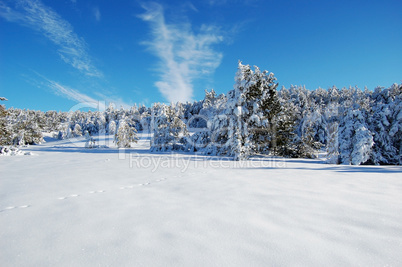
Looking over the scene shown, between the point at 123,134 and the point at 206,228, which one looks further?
the point at 123,134

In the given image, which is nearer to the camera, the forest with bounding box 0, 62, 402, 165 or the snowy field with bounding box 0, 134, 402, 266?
the snowy field with bounding box 0, 134, 402, 266

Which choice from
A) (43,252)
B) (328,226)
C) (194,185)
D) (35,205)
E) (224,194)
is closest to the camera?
(43,252)

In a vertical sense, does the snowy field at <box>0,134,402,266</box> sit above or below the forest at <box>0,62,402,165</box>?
below

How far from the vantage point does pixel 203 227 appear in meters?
2.75

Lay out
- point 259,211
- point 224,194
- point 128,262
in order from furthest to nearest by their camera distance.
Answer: point 224,194, point 259,211, point 128,262

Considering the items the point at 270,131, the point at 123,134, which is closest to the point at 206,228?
the point at 270,131

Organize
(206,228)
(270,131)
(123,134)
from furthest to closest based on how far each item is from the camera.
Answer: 1. (123,134)
2. (270,131)
3. (206,228)

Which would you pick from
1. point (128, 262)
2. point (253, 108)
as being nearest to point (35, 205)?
point (128, 262)

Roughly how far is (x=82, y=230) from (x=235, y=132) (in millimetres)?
13808

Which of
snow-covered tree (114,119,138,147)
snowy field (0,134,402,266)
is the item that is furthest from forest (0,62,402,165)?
snowy field (0,134,402,266)

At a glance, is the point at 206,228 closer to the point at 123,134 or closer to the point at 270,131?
the point at 270,131

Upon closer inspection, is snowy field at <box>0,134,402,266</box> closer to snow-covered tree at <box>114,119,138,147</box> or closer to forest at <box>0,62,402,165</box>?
forest at <box>0,62,402,165</box>

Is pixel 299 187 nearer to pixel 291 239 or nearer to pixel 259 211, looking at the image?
pixel 259 211

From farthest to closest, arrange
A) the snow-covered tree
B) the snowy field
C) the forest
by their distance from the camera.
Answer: the snow-covered tree < the forest < the snowy field
